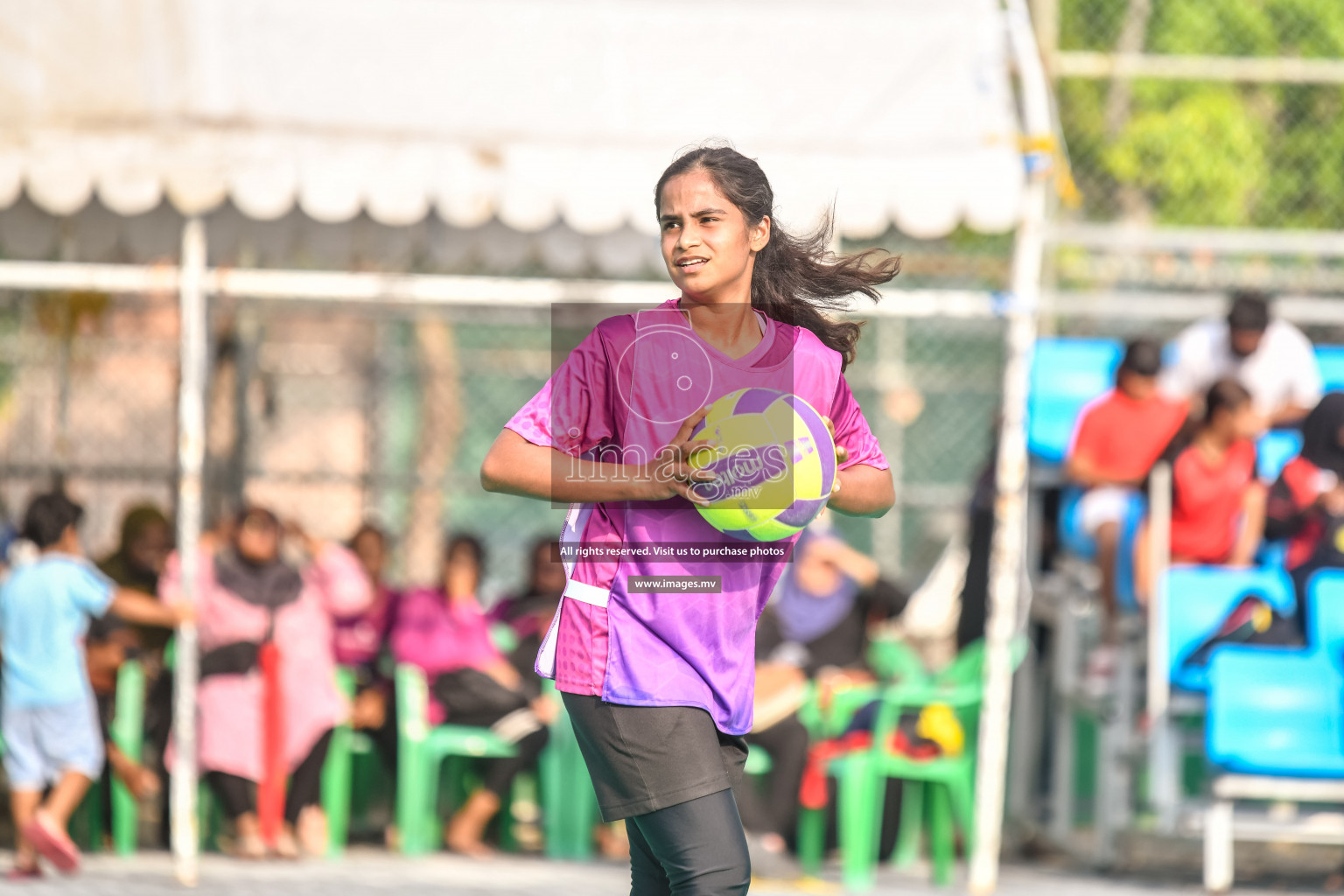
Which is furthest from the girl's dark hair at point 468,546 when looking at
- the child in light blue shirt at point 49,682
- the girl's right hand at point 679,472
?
the girl's right hand at point 679,472

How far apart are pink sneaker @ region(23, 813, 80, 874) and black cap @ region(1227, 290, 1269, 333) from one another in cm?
517

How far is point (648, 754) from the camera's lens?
9.34 feet

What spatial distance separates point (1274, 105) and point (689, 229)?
8.97 metres

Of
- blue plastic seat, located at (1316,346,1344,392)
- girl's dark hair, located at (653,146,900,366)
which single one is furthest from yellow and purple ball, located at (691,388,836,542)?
blue plastic seat, located at (1316,346,1344,392)

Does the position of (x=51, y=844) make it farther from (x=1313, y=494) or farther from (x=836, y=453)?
(x=1313, y=494)

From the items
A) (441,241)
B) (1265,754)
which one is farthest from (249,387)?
(1265,754)

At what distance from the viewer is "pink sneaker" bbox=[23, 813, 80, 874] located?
6.05 m

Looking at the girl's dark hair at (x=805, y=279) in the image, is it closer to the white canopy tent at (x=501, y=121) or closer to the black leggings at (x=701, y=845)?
the black leggings at (x=701, y=845)

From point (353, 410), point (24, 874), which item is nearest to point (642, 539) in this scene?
point (24, 874)

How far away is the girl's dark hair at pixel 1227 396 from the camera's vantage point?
665 centimetres

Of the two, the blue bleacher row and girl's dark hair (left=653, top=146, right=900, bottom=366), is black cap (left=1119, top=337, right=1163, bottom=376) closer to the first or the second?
the blue bleacher row

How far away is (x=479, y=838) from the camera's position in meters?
7.05

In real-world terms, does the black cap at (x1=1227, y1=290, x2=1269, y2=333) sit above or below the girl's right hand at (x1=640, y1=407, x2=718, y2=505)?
above

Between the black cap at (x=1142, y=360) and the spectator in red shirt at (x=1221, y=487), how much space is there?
32 centimetres
